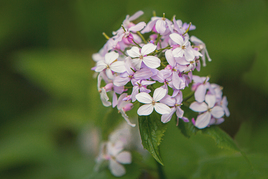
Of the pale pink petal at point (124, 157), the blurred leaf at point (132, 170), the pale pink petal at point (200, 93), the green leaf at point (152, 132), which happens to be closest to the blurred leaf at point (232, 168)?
the blurred leaf at point (132, 170)

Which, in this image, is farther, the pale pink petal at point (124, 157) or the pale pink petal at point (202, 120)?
the pale pink petal at point (124, 157)

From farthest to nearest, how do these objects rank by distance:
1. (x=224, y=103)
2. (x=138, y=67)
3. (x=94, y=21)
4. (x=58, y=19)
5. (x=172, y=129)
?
(x=58, y=19), (x=94, y=21), (x=172, y=129), (x=224, y=103), (x=138, y=67)

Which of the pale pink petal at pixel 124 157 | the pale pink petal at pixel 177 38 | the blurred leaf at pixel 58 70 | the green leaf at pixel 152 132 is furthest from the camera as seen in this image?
the blurred leaf at pixel 58 70

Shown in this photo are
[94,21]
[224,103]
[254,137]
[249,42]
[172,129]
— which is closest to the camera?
[224,103]

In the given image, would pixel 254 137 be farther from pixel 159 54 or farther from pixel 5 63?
pixel 5 63

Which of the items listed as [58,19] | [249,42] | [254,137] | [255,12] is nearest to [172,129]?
[254,137]

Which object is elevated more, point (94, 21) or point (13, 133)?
point (94, 21)

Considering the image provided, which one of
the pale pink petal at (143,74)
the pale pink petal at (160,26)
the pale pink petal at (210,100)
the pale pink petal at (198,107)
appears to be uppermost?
the pale pink petal at (160,26)

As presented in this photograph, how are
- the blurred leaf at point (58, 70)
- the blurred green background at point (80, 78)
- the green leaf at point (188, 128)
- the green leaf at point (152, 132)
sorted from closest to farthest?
the green leaf at point (152, 132), the green leaf at point (188, 128), the blurred green background at point (80, 78), the blurred leaf at point (58, 70)

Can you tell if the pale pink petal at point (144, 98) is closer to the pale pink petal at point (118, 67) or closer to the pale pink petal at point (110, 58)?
the pale pink petal at point (118, 67)
